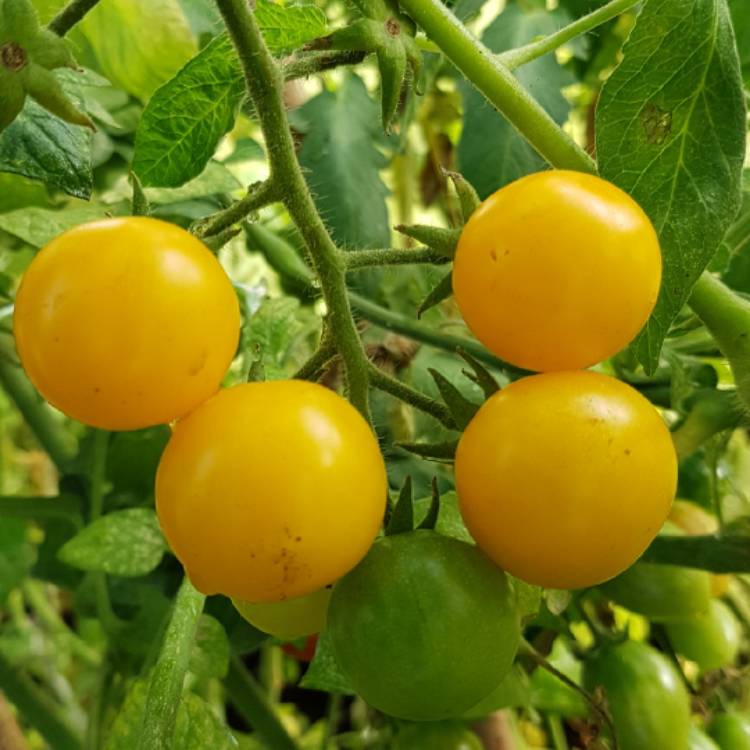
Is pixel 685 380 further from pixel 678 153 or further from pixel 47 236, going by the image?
pixel 47 236

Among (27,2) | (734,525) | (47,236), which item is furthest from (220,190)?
(734,525)

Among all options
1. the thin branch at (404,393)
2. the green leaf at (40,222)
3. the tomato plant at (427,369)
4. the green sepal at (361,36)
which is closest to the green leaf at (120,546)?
the tomato plant at (427,369)

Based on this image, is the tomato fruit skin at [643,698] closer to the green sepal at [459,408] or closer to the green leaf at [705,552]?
the green leaf at [705,552]

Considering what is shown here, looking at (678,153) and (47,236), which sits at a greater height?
(678,153)

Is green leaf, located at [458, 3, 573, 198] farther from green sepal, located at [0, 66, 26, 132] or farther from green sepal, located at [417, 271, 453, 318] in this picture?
green sepal, located at [0, 66, 26, 132]

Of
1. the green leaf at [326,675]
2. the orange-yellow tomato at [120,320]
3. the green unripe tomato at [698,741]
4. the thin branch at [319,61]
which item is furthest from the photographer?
the green unripe tomato at [698,741]

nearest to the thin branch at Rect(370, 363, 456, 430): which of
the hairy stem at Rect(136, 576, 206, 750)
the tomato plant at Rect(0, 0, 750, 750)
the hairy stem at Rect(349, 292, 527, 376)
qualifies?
the tomato plant at Rect(0, 0, 750, 750)
